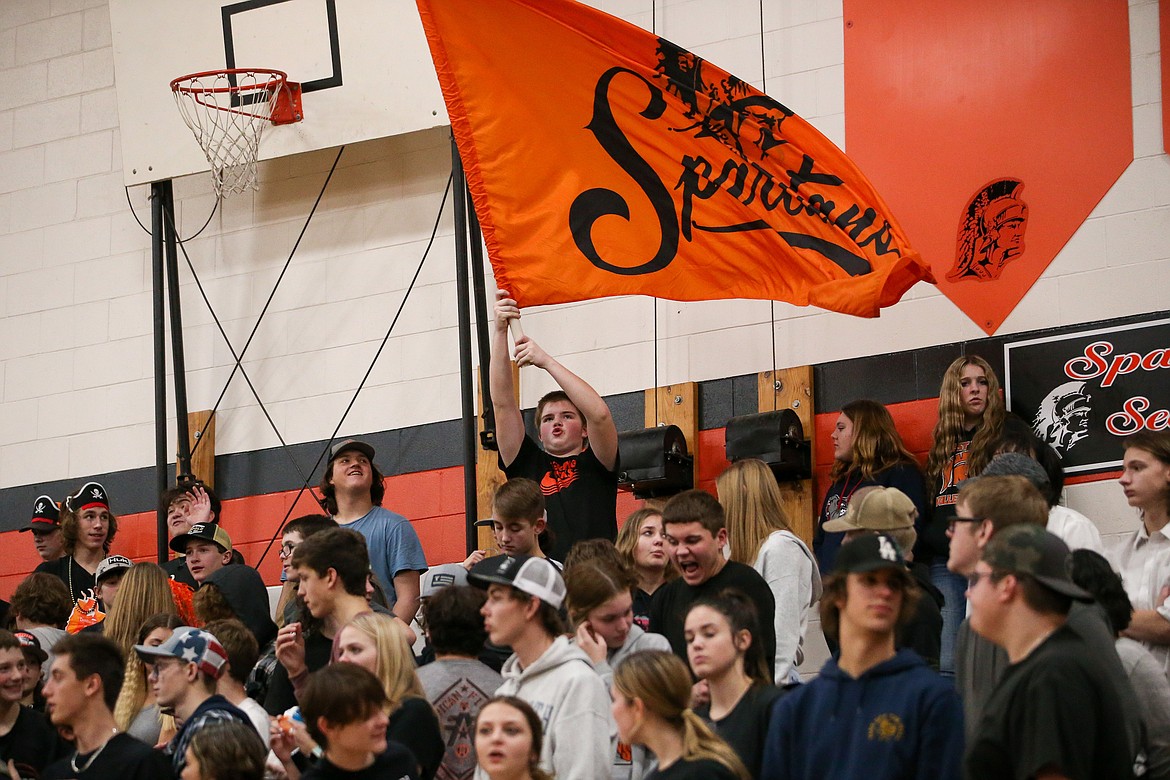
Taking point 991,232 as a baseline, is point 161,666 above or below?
below

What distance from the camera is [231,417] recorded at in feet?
31.5

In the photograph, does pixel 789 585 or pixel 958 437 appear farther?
pixel 958 437

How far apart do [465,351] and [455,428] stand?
0.52 metres

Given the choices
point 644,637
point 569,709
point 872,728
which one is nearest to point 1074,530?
point 644,637

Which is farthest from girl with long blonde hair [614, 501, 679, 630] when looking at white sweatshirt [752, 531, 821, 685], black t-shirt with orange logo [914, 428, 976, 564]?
black t-shirt with orange logo [914, 428, 976, 564]

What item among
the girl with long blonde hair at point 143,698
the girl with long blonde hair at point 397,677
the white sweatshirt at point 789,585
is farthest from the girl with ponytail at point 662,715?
the girl with long blonde hair at point 143,698

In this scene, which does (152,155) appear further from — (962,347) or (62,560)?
(962,347)

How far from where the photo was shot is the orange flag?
707cm

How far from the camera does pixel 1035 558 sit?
3.72 metres

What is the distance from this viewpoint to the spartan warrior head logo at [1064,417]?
7.43 metres

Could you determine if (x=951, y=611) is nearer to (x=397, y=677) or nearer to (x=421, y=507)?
(x=397, y=677)

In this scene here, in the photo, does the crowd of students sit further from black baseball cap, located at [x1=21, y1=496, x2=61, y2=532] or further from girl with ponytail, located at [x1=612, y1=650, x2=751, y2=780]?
black baseball cap, located at [x1=21, y1=496, x2=61, y2=532]

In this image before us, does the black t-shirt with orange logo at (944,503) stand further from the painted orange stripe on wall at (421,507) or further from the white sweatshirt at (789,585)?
the white sweatshirt at (789,585)

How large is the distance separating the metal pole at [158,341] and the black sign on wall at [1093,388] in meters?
4.71
